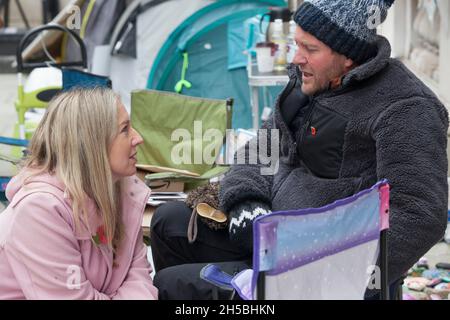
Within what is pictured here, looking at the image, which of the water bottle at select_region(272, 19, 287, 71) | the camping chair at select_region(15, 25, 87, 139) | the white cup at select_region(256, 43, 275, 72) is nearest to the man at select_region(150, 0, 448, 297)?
the white cup at select_region(256, 43, 275, 72)

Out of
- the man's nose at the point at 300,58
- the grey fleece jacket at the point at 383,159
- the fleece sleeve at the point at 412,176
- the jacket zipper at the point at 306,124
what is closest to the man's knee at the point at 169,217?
the grey fleece jacket at the point at 383,159

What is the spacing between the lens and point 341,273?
81.7 inches

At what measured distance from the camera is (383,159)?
256cm

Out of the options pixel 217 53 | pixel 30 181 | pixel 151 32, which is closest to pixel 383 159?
pixel 30 181

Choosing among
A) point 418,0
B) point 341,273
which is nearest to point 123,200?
point 341,273

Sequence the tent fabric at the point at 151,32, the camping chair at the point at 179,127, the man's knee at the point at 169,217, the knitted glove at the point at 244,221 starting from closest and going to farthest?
the knitted glove at the point at 244,221
the man's knee at the point at 169,217
the camping chair at the point at 179,127
the tent fabric at the point at 151,32

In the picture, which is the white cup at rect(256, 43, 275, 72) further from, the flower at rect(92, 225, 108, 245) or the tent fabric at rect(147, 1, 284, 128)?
the flower at rect(92, 225, 108, 245)

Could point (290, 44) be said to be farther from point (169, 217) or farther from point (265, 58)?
point (169, 217)

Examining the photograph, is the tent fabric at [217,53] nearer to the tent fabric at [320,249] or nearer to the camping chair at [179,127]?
the camping chair at [179,127]

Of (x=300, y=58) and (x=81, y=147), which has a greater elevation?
(x=300, y=58)

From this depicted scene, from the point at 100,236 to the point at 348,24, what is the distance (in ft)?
3.42

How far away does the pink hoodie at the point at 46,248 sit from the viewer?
7.46 ft

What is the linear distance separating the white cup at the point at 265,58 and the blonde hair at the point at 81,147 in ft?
10.3

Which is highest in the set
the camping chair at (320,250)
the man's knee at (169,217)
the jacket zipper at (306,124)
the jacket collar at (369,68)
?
the jacket collar at (369,68)
